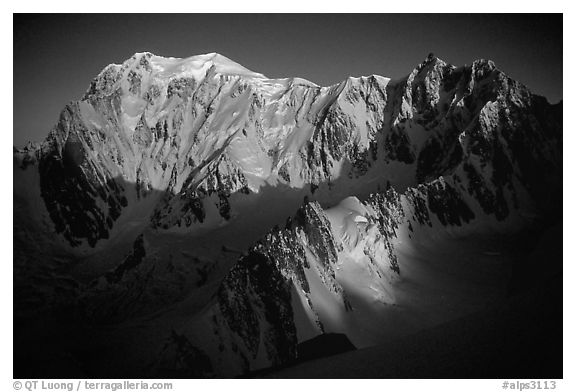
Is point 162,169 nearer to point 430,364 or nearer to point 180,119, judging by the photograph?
point 180,119

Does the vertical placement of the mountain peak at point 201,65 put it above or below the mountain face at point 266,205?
above

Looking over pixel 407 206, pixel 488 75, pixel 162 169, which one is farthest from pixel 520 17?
pixel 162 169

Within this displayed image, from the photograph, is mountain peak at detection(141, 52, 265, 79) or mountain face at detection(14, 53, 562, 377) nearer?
mountain face at detection(14, 53, 562, 377)

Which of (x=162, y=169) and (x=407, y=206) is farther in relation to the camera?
(x=162, y=169)

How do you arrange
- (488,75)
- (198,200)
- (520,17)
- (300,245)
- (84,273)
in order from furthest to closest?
(198,200)
(84,273)
(488,75)
(300,245)
(520,17)

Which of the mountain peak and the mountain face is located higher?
the mountain peak

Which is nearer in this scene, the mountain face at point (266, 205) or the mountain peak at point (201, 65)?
the mountain face at point (266, 205)

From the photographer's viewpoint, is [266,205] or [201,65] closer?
[266,205]

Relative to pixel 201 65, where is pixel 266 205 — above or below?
below
